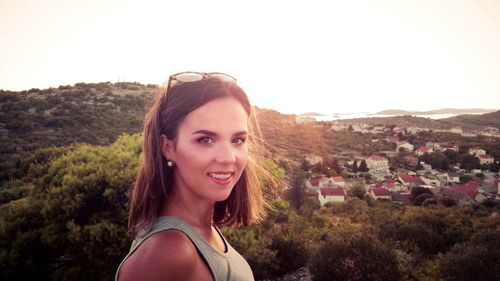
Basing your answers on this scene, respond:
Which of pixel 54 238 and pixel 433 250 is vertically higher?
pixel 54 238

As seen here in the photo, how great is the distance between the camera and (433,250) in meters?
15.5

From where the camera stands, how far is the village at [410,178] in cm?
3756

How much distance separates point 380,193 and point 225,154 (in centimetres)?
4285

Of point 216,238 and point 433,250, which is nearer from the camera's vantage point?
point 216,238

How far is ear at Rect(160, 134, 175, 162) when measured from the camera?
1462 mm

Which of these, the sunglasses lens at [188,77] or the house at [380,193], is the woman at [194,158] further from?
the house at [380,193]

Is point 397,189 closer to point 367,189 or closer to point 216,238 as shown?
point 367,189

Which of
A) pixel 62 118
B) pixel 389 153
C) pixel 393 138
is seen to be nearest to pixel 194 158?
pixel 62 118

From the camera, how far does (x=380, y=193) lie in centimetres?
4053

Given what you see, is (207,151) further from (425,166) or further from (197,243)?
(425,166)

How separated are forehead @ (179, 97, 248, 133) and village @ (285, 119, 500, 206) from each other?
75.7ft

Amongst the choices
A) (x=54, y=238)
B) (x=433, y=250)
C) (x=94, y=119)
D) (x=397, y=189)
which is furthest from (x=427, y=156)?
(x=54, y=238)

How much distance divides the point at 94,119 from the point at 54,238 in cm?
3336

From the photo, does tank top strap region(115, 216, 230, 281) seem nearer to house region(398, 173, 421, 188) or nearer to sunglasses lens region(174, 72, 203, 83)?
sunglasses lens region(174, 72, 203, 83)
